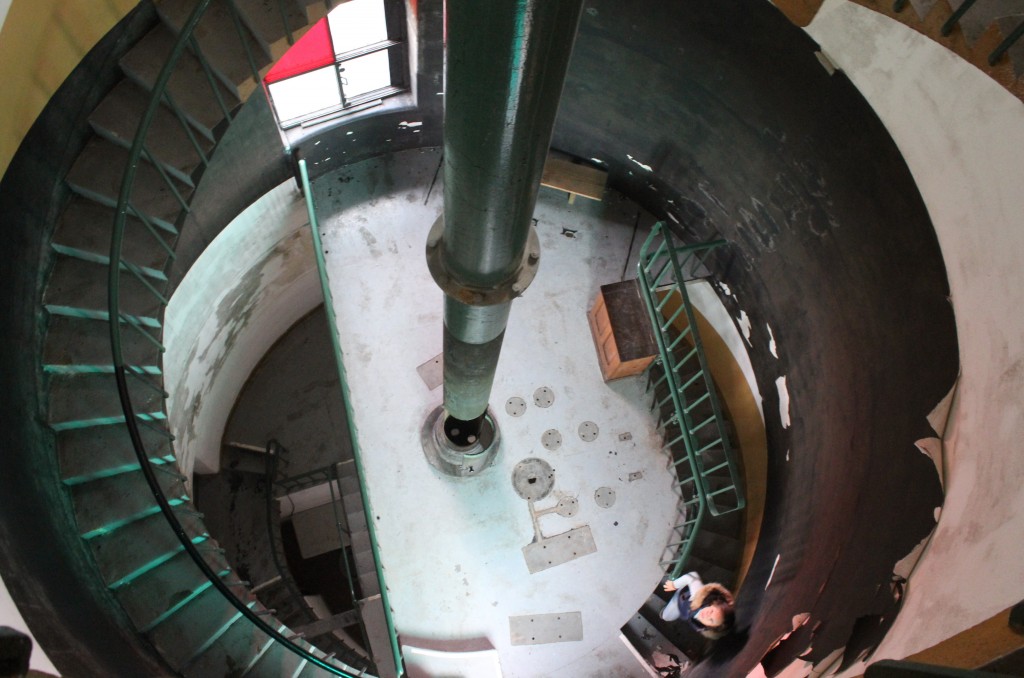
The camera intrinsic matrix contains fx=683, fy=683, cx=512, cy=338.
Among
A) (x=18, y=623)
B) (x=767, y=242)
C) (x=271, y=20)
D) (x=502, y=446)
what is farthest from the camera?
(x=502, y=446)

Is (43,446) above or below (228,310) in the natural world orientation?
below

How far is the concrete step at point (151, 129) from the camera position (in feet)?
17.3

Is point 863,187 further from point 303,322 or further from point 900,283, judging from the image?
point 303,322

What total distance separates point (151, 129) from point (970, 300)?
20.5 ft

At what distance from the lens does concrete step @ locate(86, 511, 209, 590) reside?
16.2ft

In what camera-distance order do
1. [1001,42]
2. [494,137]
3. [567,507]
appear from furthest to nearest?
[567,507] < [1001,42] < [494,137]

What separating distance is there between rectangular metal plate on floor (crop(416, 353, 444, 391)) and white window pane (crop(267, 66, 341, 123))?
318 centimetres

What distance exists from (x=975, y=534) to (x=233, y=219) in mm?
7175

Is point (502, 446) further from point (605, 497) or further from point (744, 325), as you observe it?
point (744, 325)

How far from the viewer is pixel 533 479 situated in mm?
8109

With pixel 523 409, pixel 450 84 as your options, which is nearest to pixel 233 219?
pixel 523 409

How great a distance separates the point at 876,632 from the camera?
4824 millimetres

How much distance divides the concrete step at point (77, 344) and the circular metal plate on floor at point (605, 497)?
5.09 metres

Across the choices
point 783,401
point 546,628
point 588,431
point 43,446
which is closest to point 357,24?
point 43,446
